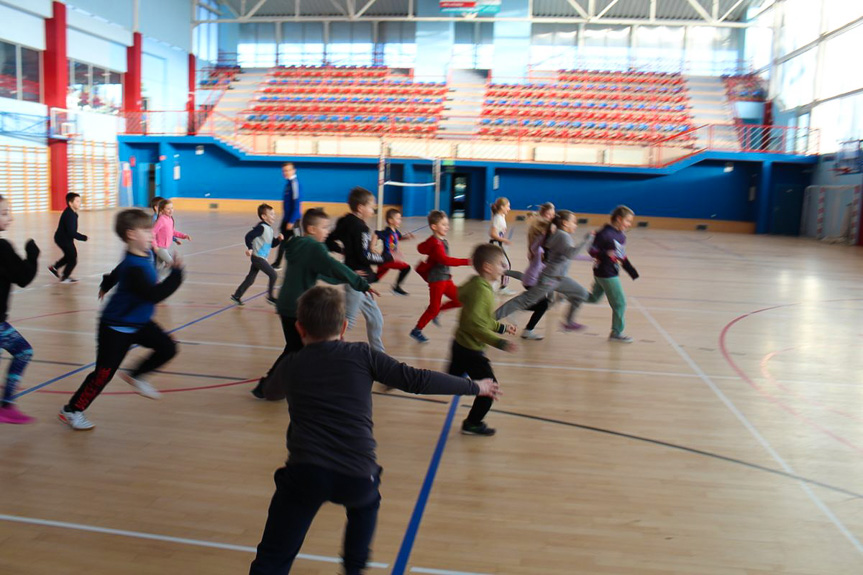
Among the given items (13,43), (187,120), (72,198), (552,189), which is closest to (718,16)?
(552,189)

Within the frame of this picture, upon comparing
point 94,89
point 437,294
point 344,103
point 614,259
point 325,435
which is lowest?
point 437,294

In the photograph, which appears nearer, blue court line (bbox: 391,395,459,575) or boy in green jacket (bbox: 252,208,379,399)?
blue court line (bbox: 391,395,459,575)

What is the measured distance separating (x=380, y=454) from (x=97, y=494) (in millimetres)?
1539

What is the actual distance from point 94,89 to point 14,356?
2679 cm

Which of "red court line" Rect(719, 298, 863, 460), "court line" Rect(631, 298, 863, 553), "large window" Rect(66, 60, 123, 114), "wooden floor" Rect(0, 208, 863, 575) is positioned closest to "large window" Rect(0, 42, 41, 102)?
"large window" Rect(66, 60, 123, 114)

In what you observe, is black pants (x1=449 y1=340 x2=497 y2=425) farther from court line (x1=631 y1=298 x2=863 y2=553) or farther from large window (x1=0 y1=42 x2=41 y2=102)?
large window (x1=0 y1=42 x2=41 y2=102)

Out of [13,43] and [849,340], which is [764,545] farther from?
[13,43]

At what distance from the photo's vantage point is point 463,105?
3222cm

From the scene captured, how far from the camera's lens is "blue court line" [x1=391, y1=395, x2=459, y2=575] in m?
3.13

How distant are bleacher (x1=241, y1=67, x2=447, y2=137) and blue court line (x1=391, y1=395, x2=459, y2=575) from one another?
26.7 meters

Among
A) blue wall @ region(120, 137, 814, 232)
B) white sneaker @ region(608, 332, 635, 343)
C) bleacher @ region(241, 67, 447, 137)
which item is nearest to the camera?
white sneaker @ region(608, 332, 635, 343)

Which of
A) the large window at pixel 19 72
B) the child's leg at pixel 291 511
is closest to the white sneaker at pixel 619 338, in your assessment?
the child's leg at pixel 291 511

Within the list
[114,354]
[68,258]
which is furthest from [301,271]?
[68,258]

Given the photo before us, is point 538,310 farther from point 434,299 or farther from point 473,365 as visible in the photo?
point 473,365
